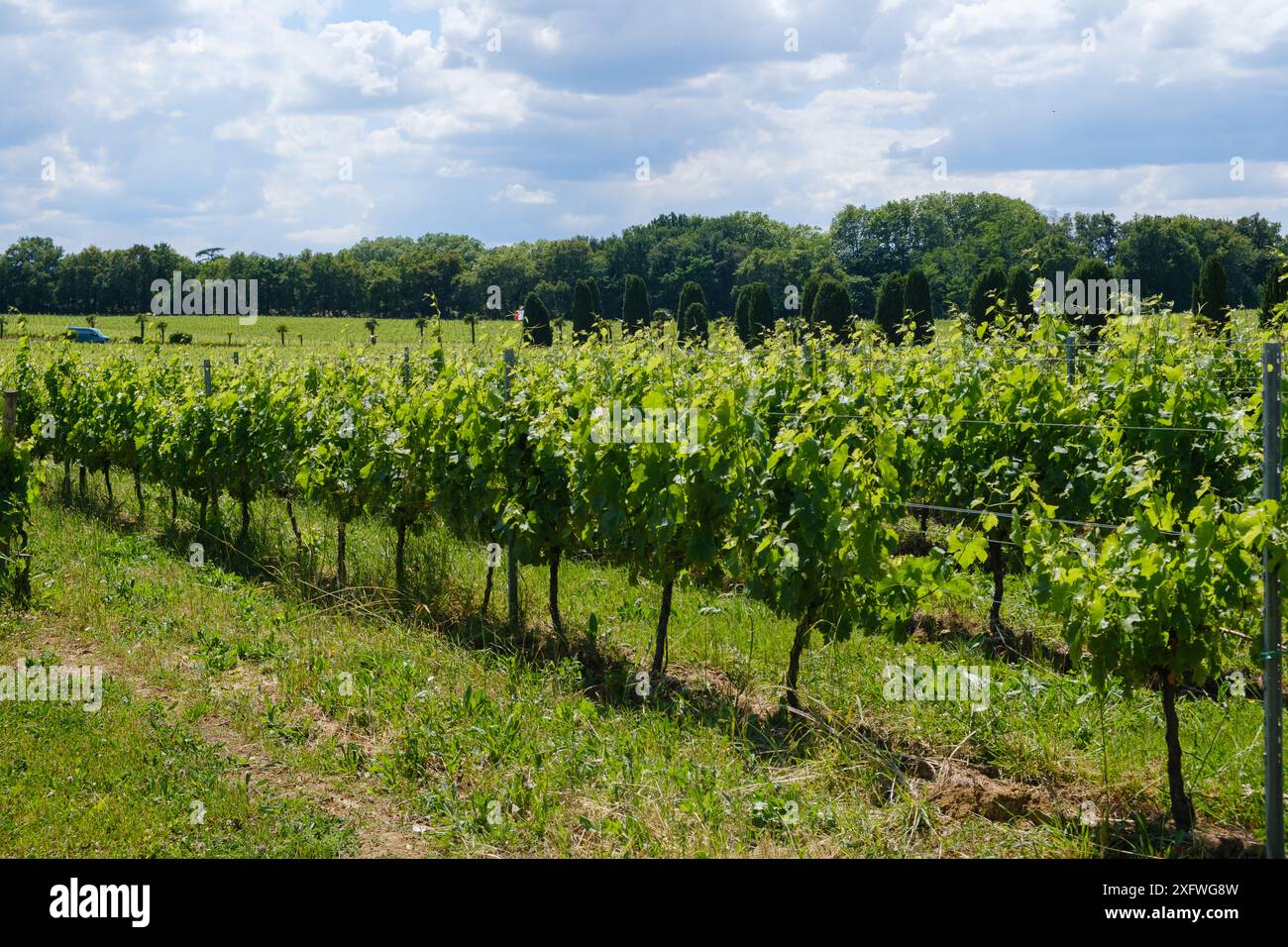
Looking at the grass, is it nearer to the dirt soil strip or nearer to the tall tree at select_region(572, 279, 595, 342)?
→ the dirt soil strip

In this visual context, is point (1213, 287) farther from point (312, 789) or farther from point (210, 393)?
point (312, 789)

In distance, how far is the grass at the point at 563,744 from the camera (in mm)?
4746

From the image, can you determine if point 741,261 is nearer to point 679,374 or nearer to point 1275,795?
point 679,374

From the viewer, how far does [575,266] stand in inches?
2751

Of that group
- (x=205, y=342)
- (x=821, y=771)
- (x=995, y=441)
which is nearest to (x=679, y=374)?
(x=995, y=441)

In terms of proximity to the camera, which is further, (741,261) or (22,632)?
(741,261)

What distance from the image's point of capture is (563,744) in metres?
5.60

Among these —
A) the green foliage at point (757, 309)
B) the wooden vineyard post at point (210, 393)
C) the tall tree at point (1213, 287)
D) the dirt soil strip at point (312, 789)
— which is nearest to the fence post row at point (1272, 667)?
the dirt soil strip at point (312, 789)

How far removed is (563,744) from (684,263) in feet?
215

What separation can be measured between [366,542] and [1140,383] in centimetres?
746

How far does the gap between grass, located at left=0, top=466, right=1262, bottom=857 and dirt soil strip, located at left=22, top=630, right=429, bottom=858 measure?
2 centimetres

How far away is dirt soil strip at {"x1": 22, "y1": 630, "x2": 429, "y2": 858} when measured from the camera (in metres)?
4.84

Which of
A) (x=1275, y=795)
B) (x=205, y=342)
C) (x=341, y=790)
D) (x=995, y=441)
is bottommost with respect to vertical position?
(x=341, y=790)

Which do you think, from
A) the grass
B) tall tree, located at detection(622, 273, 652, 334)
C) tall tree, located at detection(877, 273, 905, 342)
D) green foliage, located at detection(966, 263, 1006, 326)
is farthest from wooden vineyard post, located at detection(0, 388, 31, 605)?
tall tree, located at detection(622, 273, 652, 334)
